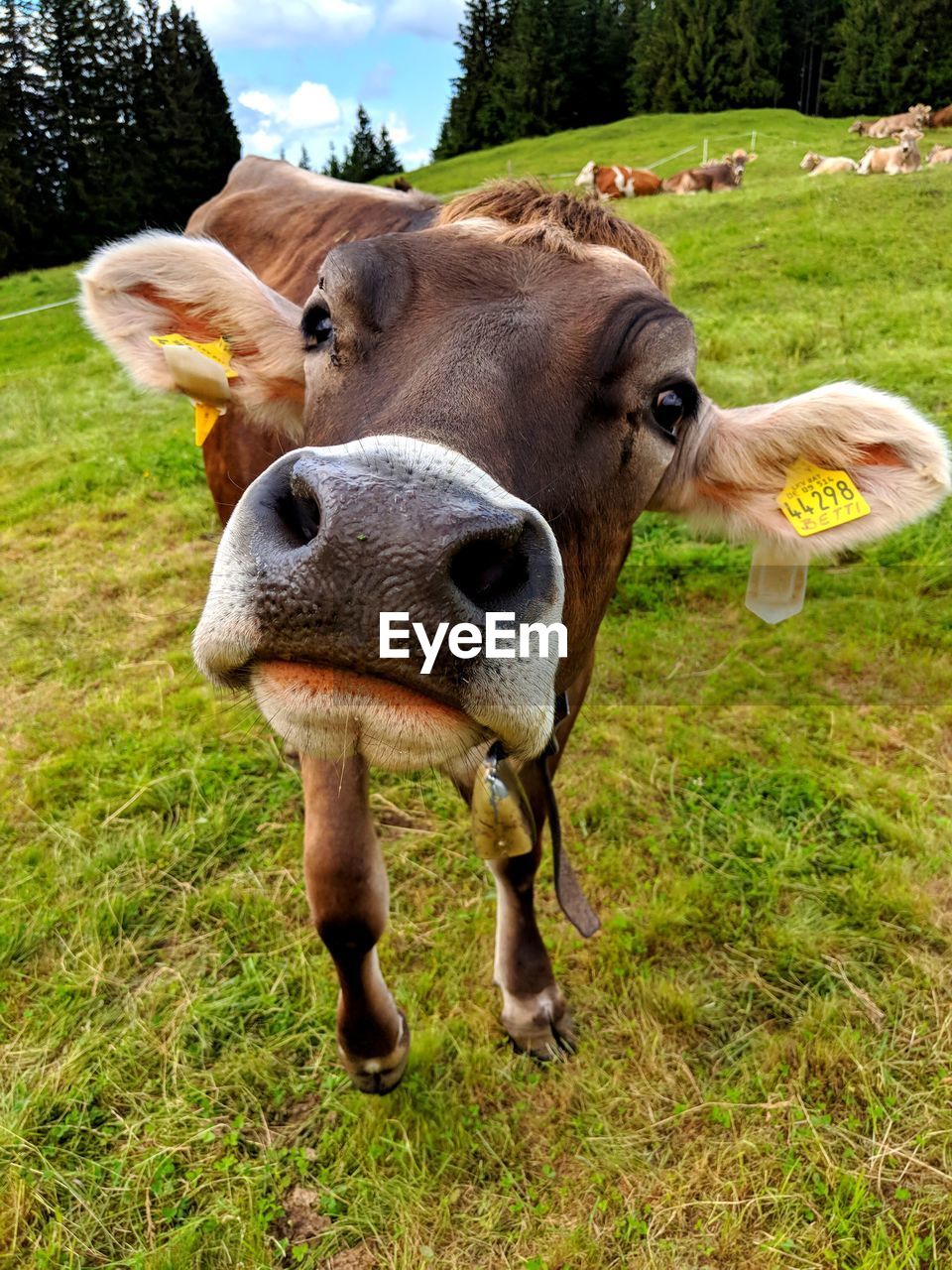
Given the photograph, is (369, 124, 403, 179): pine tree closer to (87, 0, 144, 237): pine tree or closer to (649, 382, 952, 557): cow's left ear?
(87, 0, 144, 237): pine tree

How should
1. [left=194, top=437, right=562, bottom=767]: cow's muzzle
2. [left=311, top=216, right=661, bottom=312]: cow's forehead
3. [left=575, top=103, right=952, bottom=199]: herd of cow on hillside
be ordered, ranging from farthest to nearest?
[left=575, top=103, right=952, bottom=199]: herd of cow on hillside → [left=311, top=216, right=661, bottom=312]: cow's forehead → [left=194, top=437, right=562, bottom=767]: cow's muzzle

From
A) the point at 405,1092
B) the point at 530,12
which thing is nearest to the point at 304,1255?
the point at 405,1092

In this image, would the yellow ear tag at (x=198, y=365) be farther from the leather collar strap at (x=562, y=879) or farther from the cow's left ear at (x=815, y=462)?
the leather collar strap at (x=562, y=879)

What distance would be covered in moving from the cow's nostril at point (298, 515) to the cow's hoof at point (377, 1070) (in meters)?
1.95

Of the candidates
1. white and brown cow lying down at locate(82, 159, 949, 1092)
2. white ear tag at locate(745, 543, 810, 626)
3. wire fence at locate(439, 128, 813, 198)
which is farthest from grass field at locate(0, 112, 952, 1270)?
wire fence at locate(439, 128, 813, 198)

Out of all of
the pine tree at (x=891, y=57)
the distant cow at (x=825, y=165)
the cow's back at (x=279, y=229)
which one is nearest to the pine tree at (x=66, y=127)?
the distant cow at (x=825, y=165)

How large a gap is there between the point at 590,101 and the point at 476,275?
209ft

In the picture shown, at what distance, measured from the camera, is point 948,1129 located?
2.48m

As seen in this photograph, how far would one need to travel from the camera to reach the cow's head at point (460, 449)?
3.96ft

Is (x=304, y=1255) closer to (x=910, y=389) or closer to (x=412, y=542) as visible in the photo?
(x=412, y=542)

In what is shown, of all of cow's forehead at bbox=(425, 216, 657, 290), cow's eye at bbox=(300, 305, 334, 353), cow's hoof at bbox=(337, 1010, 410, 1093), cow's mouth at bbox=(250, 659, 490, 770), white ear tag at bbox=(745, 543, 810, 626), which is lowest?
cow's hoof at bbox=(337, 1010, 410, 1093)

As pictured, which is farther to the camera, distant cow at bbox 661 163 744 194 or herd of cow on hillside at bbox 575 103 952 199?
distant cow at bbox 661 163 744 194

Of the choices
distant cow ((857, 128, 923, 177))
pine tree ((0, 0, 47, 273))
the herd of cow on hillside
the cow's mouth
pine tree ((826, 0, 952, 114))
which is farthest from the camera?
pine tree ((826, 0, 952, 114))

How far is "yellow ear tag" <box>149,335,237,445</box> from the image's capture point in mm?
2535
